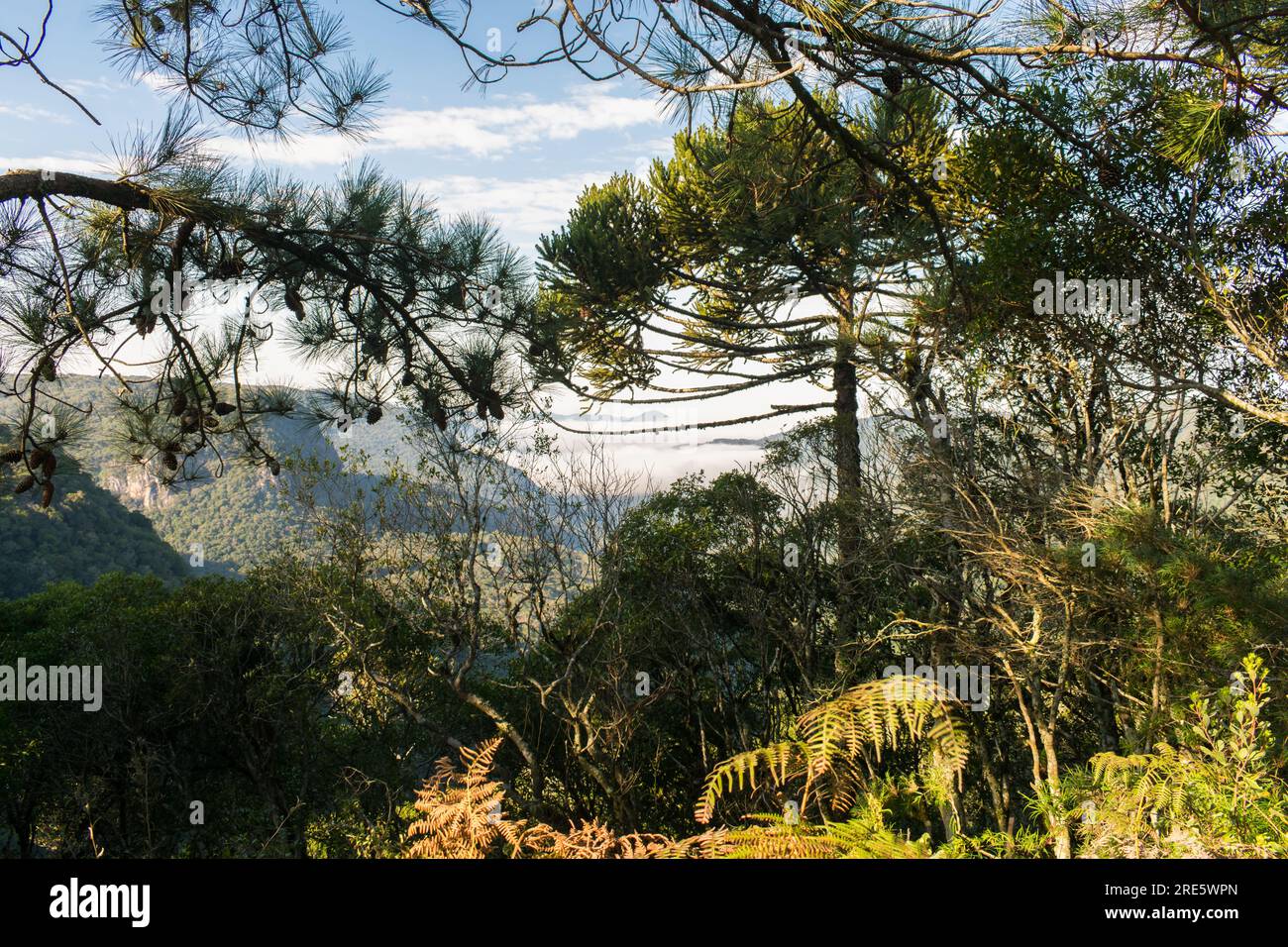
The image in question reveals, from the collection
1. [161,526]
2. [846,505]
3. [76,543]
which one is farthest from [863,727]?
[161,526]

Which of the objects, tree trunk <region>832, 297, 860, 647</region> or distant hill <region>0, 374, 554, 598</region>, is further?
distant hill <region>0, 374, 554, 598</region>

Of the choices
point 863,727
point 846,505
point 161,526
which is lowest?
point 863,727

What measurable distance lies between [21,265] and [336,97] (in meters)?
1.37

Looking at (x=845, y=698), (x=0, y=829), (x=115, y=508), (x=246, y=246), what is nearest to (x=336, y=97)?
(x=246, y=246)

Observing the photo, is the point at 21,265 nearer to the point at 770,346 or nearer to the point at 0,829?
the point at 770,346

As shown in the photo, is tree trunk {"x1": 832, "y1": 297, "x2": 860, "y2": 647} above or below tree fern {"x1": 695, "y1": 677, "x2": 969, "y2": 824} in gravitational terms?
above

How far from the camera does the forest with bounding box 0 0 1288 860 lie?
2.90m

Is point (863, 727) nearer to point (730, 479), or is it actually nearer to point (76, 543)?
point (730, 479)

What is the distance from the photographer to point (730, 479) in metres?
8.83

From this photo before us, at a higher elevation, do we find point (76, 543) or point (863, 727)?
point (76, 543)

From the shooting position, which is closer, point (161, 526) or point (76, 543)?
point (76, 543)

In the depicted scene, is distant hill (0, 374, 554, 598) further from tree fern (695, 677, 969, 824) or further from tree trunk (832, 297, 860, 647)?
tree fern (695, 677, 969, 824)

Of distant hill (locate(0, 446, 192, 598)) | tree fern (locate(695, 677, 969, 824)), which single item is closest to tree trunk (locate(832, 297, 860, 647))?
tree fern (locate(695, 677, 969, 824))

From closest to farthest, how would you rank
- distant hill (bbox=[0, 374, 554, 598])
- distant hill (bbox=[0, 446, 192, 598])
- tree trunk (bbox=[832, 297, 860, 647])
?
tree trunk (bbox=[832, 297, 860, 647])
distant hill (bbox=[0, 374, 554, 598])
distant hill (bbox=[0, 446, 192, 598])
